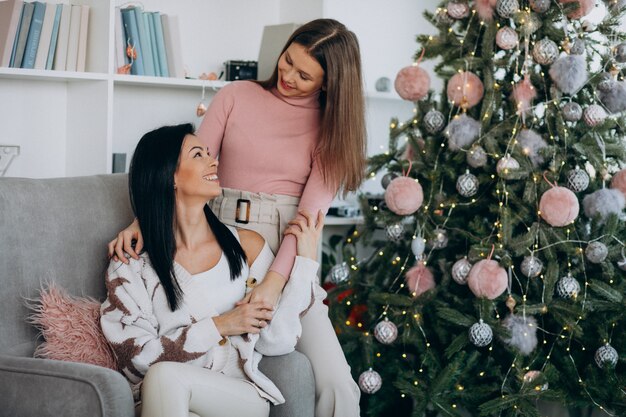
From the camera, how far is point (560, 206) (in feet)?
8.94

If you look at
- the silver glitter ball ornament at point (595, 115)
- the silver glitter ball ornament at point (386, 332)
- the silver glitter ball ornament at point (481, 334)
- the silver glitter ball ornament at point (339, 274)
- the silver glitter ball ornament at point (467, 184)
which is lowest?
the silver glitter ball ornament at point (386, 332)

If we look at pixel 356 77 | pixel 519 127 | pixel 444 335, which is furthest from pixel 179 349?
pixel 519 127

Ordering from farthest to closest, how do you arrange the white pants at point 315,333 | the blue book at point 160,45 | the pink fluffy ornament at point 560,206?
the blue book at point 160,45, the pink fluffy ornament at point 560,206, the white pants at point 315,333

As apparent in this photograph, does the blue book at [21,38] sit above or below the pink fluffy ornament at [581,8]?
below

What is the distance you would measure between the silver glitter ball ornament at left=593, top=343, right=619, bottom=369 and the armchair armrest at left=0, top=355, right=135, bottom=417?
63.2 inches

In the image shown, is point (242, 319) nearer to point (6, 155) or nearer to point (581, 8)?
point (6, 155)

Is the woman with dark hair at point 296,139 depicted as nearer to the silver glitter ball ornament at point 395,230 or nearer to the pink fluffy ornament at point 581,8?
the silver glitter ball ornament at point 395,230

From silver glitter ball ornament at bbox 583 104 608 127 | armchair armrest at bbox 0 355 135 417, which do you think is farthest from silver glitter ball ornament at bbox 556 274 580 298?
armchair armrest at bbox 0 355 135 417

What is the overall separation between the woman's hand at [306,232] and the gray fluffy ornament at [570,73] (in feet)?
3.26

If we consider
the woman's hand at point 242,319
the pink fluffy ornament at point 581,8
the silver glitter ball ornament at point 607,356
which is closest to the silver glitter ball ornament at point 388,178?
the pink fluffy ornament at point 581,8

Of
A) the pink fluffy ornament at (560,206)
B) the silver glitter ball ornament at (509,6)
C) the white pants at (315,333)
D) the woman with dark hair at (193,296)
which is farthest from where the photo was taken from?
the silver glitter ball ornament at (509,6)

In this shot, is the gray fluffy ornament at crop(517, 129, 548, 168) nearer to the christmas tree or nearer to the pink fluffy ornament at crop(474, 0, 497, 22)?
the christmas tree

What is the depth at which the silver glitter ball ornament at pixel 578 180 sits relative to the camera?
9.23ft

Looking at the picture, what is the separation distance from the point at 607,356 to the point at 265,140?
4.20ft
